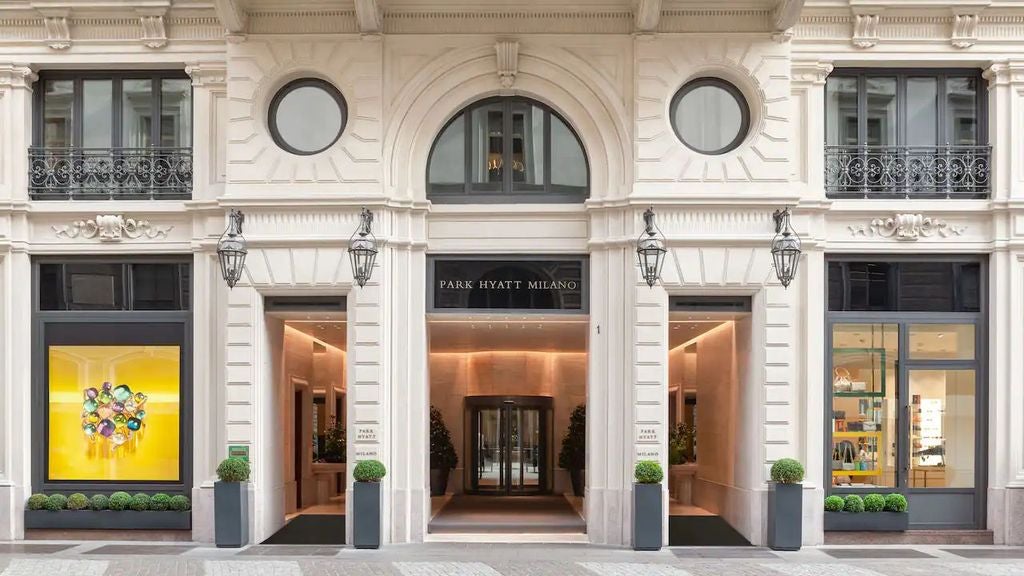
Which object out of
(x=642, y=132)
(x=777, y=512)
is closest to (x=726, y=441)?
(x=777, y=512)

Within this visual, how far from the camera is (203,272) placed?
17500 mm

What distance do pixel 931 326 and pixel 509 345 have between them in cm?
944

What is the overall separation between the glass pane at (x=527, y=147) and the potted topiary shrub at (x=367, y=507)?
4.96m

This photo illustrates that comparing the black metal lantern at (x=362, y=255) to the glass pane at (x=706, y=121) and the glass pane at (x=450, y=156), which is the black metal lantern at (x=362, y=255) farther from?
the glass pane at (x=706, y=121)

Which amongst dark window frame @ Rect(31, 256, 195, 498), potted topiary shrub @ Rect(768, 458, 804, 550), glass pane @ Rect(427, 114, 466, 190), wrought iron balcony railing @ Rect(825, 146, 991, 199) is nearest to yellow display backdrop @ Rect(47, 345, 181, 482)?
dark window frame @ Rect(31, 256, 195, 498)

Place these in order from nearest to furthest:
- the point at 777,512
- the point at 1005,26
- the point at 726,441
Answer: the point at 777,512
the point at 1005,26
the point at 726,441

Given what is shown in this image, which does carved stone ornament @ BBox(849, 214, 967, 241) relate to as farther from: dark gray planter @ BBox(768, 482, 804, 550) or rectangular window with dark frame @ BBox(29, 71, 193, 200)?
rectangular window with dark frame @ BBox(29, 71, 193, 200)

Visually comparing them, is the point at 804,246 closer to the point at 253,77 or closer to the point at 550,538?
the point at 550,538

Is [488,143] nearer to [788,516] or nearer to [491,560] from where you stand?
[491,560]

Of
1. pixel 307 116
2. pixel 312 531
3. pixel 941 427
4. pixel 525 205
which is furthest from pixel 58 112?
pixel 941 427

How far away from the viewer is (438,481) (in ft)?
80.0

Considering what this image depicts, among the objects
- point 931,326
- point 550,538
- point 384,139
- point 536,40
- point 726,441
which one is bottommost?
point 550,538

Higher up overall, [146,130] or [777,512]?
[146,130]

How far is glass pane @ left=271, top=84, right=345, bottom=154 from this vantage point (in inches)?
682
